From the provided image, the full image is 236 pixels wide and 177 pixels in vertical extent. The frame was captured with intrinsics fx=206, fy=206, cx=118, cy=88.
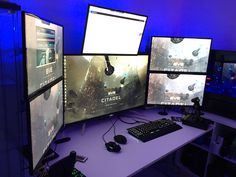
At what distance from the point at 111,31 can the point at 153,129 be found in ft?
2.55

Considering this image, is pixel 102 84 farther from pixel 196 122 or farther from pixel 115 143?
pixel 196 122

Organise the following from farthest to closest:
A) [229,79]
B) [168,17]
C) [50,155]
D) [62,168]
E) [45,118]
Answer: [168,17], [229,79], [50,155], [45,118], [62,168]

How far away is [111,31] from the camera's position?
1517mm

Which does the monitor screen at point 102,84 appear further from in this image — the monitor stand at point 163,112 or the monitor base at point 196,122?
the monitor base at point 196,122

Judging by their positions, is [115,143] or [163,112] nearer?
[115,143]

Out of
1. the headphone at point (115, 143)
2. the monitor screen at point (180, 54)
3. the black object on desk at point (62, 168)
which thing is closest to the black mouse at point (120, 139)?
the headphone at point (115, 143)

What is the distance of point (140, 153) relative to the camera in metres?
1.21

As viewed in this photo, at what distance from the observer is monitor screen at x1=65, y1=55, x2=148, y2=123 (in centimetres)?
135

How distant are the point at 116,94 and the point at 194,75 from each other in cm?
77

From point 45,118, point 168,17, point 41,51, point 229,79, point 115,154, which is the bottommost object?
point 115,154

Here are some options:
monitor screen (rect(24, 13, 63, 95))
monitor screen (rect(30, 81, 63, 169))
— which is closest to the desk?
monitor screen (rect(30, 81, 63, 169))

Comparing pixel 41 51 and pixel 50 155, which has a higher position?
pixel 41 51

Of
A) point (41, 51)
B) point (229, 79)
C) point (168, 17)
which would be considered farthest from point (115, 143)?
point (168, 17)

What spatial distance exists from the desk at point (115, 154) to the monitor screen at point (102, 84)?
12 cm
